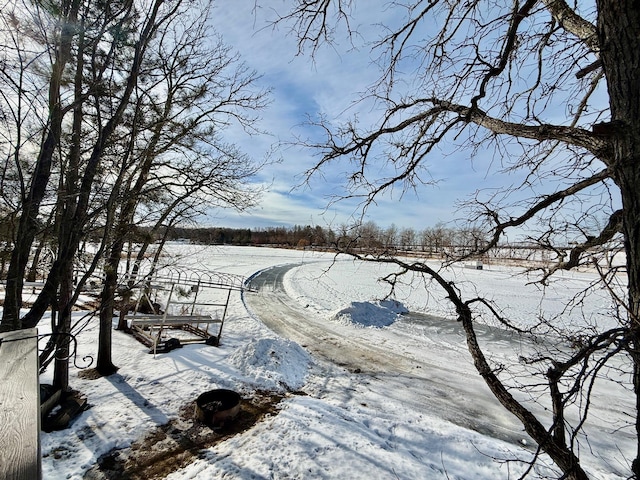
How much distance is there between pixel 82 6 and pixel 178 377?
6.22 meters

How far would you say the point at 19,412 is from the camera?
3.76 ft

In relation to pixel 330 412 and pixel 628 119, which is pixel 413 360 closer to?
pixel 330 412

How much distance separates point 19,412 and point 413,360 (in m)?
8.45

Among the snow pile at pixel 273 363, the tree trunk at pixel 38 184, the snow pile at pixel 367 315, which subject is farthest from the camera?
the snow pile at pixel 367 315

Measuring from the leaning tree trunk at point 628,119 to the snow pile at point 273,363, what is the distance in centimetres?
590

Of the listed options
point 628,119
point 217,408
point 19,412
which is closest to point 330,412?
point 217,408

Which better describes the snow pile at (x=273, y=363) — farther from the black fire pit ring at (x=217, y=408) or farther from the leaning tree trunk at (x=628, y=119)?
the leaning tree trunk at (x=628, y=119)

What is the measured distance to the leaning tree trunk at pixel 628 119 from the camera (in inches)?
56.4

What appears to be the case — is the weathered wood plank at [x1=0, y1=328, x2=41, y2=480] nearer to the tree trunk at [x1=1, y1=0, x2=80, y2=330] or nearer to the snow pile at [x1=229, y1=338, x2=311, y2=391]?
the tree trunk at [x1=1, y1=0, x2=80, y2=330]

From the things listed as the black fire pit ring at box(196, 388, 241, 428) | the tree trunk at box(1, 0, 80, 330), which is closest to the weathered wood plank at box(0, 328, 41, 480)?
the tree trunk at box(1, 0, 80, 330)

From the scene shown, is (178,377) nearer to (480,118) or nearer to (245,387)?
(245,387)

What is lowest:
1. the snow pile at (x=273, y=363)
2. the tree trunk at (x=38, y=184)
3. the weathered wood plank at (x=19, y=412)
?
the snow pile at (x=273, y=363)

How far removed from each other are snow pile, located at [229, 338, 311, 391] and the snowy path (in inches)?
42.9

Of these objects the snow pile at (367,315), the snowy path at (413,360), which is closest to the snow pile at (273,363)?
the snowy path at (413,360)
